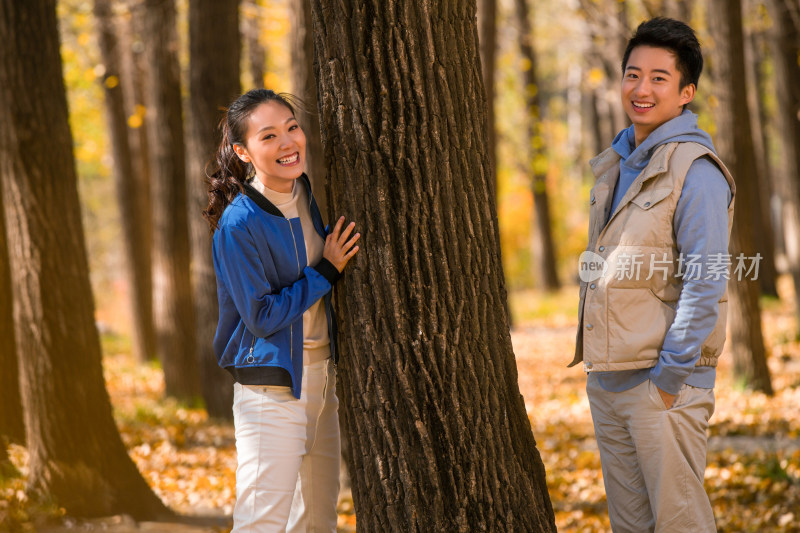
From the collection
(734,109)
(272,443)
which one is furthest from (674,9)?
(272,443)

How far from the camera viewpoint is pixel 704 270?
2.76m

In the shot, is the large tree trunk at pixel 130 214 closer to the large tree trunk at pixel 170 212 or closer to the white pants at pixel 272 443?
the large tree trunk at pixel 170 212

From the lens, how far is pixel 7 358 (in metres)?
5.92

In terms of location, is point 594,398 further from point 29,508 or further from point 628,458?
point 29,508

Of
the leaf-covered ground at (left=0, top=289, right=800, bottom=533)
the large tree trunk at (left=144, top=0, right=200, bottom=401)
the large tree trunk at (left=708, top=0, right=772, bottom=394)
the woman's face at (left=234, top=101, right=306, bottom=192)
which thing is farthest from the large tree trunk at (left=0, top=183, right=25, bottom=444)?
the large tree trunk at (left=708, top=0, right=772, bottom=394)

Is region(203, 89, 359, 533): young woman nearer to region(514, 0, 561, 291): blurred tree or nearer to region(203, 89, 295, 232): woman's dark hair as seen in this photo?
region(203, 89, 295, 232): woman's dark hair

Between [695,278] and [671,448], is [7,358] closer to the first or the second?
[671,448]

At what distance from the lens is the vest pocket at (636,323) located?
289 centimetres

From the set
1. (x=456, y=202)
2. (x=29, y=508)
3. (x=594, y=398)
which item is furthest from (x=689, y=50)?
(x=29, y=508)

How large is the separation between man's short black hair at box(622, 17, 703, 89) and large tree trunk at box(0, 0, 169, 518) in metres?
3.94

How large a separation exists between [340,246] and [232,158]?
61cm

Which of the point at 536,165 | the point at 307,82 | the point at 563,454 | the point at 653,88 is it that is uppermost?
the point at 536,165

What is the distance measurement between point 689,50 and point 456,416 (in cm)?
165

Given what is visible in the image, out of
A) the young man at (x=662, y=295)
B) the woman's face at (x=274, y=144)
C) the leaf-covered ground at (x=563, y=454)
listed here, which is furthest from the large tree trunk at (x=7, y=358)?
the young man at (x=662, y=295)
